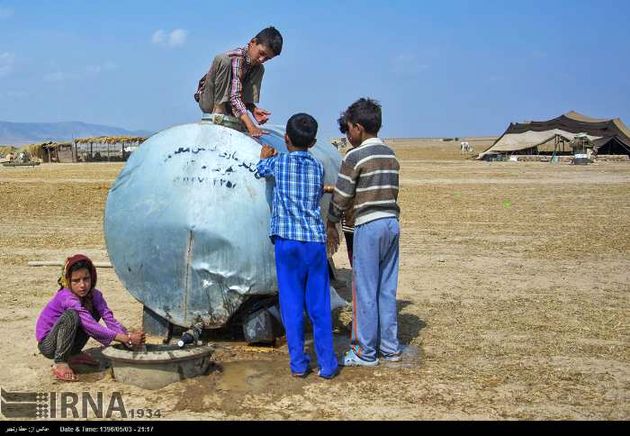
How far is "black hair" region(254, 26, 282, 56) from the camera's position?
5.73 m

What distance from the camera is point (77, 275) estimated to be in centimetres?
488

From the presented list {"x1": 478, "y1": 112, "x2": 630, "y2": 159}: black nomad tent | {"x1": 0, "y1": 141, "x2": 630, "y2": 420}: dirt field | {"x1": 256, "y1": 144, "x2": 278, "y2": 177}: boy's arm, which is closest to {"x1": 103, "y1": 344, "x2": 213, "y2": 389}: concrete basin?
{"x1": 0, "y1": 141, "x2": 630, "y2": 420}: dirt field

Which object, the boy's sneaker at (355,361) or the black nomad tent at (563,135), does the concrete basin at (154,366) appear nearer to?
the boy's sneaker at (355,361)

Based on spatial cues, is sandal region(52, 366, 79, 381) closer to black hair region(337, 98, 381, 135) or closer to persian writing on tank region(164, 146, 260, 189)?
persian writing on tank region(164, 146, 260, 189)

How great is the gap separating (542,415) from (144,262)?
3047 millimetres

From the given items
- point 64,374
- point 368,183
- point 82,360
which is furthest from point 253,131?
point 64,374

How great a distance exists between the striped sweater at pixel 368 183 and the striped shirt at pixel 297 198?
23cm

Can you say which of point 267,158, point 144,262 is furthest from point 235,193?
point 144,262

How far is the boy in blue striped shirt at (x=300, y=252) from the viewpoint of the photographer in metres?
4.78

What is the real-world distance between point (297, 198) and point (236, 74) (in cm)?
154

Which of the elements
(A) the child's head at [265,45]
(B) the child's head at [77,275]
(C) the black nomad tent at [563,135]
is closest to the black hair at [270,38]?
(A) the child's head at [265,45]

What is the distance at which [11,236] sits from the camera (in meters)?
11.3

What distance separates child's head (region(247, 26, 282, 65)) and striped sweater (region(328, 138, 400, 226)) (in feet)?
4.31

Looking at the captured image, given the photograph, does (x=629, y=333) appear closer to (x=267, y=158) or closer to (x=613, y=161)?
(x=267, y=158)
